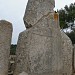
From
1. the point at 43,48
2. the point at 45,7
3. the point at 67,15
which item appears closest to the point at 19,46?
the point at 43,48

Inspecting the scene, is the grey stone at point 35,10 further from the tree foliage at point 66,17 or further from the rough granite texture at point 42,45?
the tree foliage at point 66,17

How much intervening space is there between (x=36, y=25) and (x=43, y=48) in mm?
563

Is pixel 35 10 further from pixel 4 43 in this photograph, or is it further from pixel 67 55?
pixel 67 55

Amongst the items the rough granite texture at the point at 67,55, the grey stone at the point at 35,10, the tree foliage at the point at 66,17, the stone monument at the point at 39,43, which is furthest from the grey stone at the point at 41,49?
the tree foliage at the point at 66,17

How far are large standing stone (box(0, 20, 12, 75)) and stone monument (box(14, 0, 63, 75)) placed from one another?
0.25 m

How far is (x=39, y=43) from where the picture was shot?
5805 mm

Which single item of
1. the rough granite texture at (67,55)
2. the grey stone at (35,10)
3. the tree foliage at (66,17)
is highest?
the tree foliage at (66,17)

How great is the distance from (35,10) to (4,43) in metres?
1.14

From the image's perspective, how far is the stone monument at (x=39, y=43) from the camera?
18.5ft

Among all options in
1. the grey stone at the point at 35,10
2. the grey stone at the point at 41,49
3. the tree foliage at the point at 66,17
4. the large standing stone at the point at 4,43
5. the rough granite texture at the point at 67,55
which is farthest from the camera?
the tree foliage at the point at 66,17

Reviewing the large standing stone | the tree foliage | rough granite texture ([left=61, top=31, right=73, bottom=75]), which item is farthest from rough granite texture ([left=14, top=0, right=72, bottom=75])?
the tree foliage

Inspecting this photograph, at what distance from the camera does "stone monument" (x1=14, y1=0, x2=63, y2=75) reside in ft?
18.5

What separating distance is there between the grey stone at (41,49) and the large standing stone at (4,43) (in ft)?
0.81

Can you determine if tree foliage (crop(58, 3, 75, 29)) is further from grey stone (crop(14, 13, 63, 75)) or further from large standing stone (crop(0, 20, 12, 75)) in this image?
large standing stone (crop(0, 20, 12, 75))
